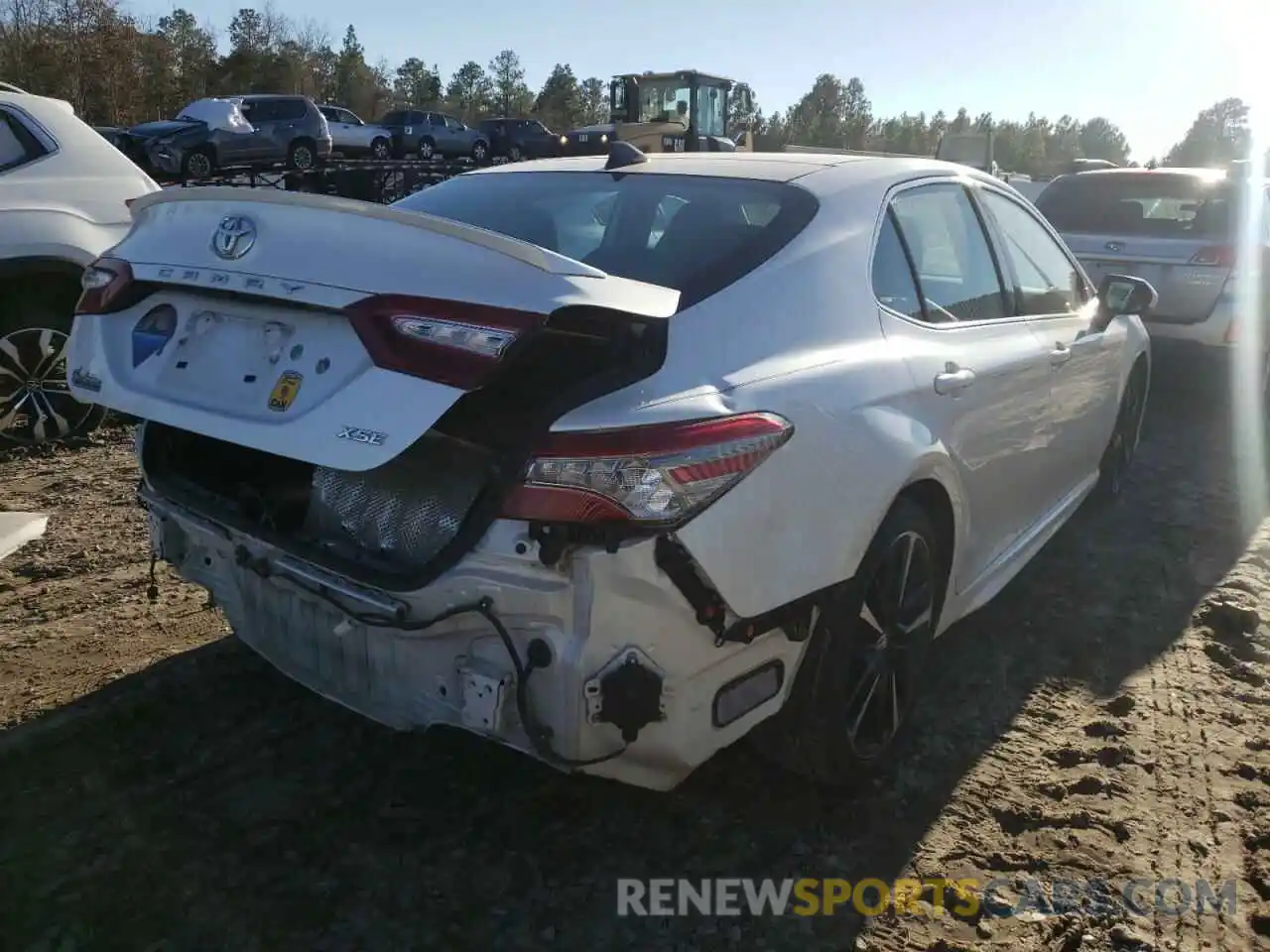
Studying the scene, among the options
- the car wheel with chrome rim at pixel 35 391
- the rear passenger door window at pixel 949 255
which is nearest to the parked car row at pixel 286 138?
the car wheel with chrome rim at pixel 35 391

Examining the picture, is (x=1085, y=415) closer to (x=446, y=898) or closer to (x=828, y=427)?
(x=828, y=427)

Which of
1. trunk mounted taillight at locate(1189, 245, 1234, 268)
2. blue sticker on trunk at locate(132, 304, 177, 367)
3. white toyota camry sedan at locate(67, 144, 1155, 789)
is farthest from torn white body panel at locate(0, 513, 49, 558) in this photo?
trunk mounted taillight at locate(1189, 245, 1234, 268)

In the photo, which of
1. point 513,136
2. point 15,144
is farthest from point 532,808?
point 513,136

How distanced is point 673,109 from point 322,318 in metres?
22.0

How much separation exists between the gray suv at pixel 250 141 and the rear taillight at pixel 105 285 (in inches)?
807

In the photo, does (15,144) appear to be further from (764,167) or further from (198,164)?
(198,164)

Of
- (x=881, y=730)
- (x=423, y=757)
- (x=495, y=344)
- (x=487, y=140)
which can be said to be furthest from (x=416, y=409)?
(x=487, y=140)

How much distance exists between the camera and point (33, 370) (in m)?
5.76

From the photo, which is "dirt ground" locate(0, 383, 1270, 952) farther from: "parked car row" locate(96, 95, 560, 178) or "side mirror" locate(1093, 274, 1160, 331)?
"parked car row" locate(96, 95, 560, 178)

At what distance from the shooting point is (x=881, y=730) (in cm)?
304

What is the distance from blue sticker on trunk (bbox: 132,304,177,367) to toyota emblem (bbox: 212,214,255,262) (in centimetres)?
26

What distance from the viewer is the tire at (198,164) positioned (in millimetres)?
21663

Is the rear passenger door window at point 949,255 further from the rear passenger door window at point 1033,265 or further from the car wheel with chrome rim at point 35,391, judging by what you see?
the car wheel with chrome rim at point 35,391

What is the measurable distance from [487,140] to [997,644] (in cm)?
3464
